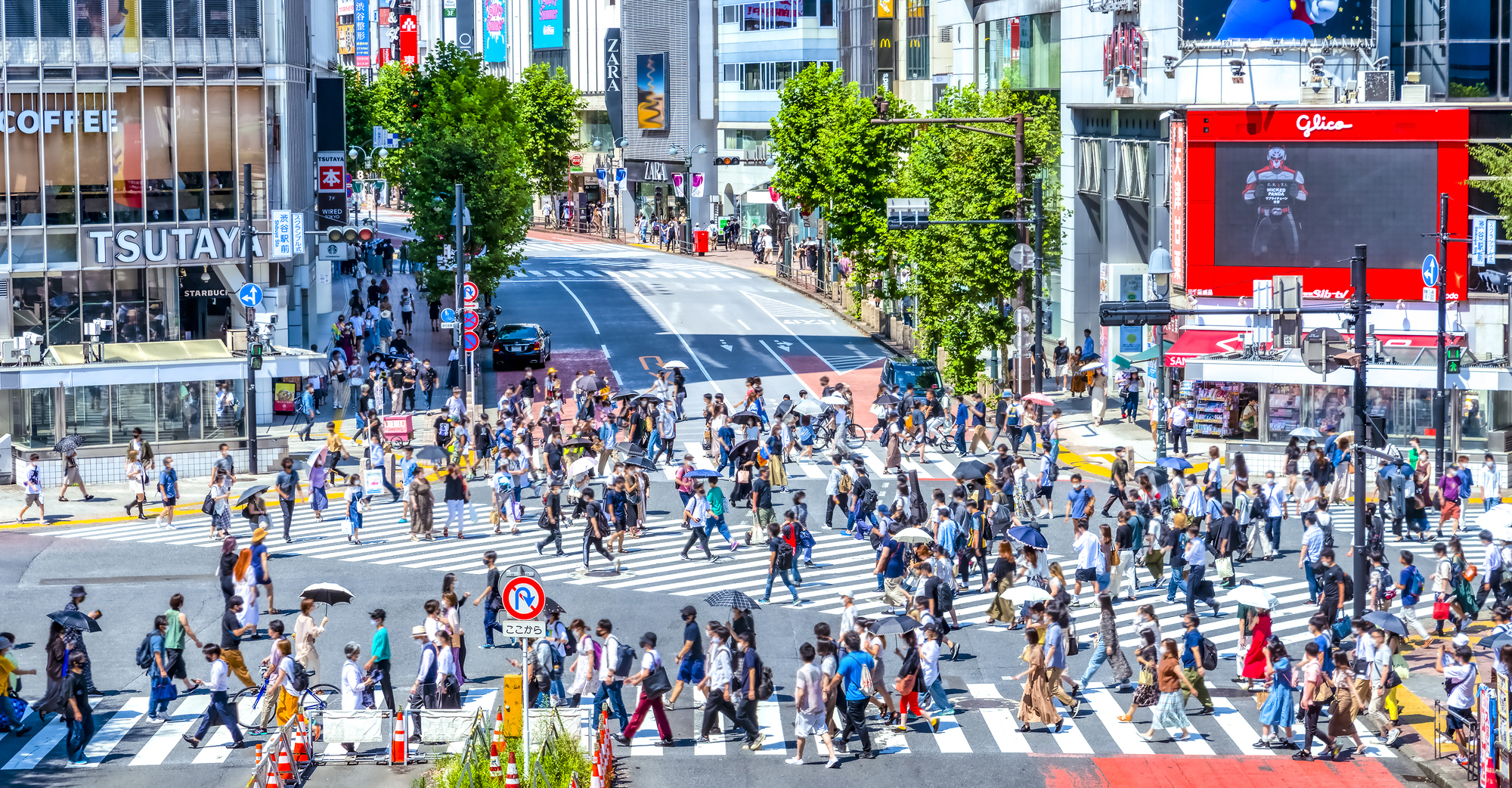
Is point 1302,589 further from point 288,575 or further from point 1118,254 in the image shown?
point 1118,254

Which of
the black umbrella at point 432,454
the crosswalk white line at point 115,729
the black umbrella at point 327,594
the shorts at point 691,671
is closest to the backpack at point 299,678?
the black umbrella at point 327,594

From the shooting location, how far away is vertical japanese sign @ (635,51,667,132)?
113188 millimetres

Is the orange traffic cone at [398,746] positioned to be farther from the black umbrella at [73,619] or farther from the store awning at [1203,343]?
the store awning at [1203,343]

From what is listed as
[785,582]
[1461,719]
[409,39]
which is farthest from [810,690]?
[409,39]

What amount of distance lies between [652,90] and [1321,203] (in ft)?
229

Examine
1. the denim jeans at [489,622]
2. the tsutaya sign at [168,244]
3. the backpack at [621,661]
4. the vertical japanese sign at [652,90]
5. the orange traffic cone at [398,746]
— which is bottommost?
the orange traffic cone at [398,746]

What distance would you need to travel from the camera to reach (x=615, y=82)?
116m

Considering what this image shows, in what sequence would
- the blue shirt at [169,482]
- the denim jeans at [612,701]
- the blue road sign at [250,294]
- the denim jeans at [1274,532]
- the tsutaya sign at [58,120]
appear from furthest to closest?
the tsutaya sign at [58,120] → the blue road sign at [250,294] → the blue shirt at [169,482] → the denim jeans at [1274,532] → the denim jeans at [612,701]

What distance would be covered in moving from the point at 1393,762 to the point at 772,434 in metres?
20.1

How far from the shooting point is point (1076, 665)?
2659 centimetres

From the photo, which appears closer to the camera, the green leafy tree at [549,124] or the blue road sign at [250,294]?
the blue road sign at [250,294]

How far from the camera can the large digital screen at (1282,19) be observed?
49.1 m

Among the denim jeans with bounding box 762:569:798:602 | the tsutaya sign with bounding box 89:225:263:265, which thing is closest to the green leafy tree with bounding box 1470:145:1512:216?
the denim jeans with bounding box 762:569:798:602

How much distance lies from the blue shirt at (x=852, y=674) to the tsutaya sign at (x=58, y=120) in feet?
112
